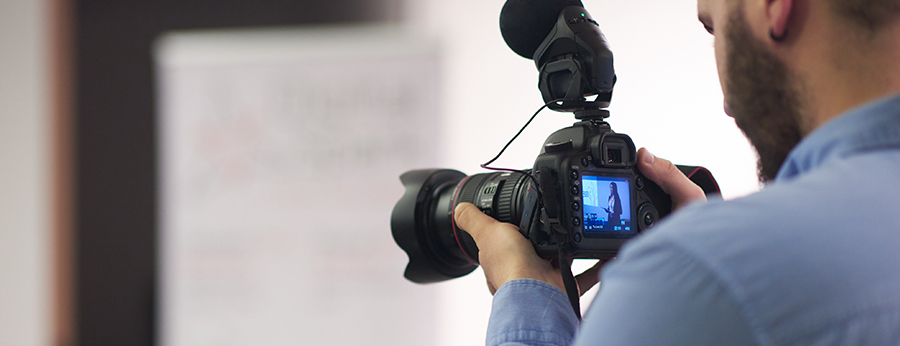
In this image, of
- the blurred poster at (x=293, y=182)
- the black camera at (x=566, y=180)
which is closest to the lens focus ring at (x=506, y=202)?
the black camera at (x=566, y=180)

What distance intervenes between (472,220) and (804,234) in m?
0.46

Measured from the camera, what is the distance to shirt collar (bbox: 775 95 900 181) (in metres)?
0.33

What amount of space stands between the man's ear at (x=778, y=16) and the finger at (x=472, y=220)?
367mm

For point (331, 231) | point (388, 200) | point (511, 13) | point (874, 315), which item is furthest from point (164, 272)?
point (874, 315)

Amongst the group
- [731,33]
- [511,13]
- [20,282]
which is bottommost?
[20,282]

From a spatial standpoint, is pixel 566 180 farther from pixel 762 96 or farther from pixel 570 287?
pixel 762 96

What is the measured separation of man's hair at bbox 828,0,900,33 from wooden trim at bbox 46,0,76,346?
7.78 ft

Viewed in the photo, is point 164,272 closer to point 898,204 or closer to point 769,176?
point 769,176

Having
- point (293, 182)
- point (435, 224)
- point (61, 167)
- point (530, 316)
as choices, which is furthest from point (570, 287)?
point (61, 167)

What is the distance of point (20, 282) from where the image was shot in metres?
2.19

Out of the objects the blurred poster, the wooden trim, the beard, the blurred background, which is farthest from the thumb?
the wooden trim

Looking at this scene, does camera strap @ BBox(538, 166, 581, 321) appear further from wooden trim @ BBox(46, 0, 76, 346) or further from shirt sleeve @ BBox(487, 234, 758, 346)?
wooden trim @ BBox(46, 0, 76, 346)

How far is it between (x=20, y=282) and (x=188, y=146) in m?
0.84

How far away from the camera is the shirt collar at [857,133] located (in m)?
0.33
